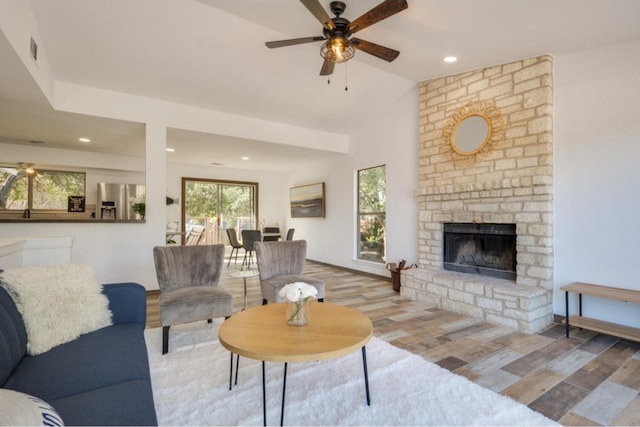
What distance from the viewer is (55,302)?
1.82 m

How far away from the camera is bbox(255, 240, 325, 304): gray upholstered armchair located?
357 centimetres

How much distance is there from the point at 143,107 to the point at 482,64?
14.4 ft

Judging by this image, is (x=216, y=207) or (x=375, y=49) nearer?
(x=375, y=49)

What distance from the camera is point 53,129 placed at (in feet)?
15.4

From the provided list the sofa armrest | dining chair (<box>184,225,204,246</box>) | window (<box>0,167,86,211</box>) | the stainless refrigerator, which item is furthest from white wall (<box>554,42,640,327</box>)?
window (<box>0,167,86,211</box>)

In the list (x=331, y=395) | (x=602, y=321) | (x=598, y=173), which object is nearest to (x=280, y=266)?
(x=331, y=395)

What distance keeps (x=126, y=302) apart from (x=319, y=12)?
2.50 meters

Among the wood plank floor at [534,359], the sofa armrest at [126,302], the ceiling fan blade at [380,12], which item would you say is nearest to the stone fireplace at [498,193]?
the wood plank floor at [534,359]

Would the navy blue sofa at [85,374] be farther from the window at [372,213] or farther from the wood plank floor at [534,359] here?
the window at [372,213]

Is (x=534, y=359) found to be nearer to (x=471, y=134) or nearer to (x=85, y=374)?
(x=471, y=134)

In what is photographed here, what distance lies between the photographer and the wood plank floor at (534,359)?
6.35 feet

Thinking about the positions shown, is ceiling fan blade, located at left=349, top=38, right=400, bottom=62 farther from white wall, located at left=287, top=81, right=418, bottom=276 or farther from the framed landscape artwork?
the framed landscape artwork

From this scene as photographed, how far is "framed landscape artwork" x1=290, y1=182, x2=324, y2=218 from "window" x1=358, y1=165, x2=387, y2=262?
3.97 ft

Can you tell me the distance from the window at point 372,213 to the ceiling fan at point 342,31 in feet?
9.57
